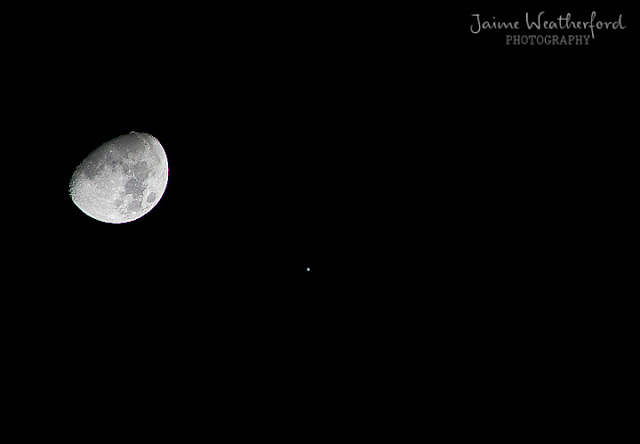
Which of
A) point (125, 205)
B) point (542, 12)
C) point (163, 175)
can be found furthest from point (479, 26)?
point (125, 205)

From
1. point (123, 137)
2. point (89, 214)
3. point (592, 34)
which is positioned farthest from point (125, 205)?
point (592, 34)

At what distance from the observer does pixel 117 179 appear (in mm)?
2070

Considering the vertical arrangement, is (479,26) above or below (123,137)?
above

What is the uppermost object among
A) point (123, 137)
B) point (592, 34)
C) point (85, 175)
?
point (592, 34)

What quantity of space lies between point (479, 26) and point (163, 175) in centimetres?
221

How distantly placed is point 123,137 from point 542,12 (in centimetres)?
259

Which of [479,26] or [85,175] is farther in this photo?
[479,26]

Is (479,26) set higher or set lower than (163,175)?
higher

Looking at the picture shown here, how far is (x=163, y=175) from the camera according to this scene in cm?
236

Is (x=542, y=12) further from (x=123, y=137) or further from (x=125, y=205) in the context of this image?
(x=125, y=205)

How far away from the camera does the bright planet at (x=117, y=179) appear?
6.76ft

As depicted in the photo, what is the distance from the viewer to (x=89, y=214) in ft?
7.14

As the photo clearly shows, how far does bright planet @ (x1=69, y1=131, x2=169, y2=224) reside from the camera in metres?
2.06

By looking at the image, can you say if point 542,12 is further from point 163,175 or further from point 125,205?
point 125,205
